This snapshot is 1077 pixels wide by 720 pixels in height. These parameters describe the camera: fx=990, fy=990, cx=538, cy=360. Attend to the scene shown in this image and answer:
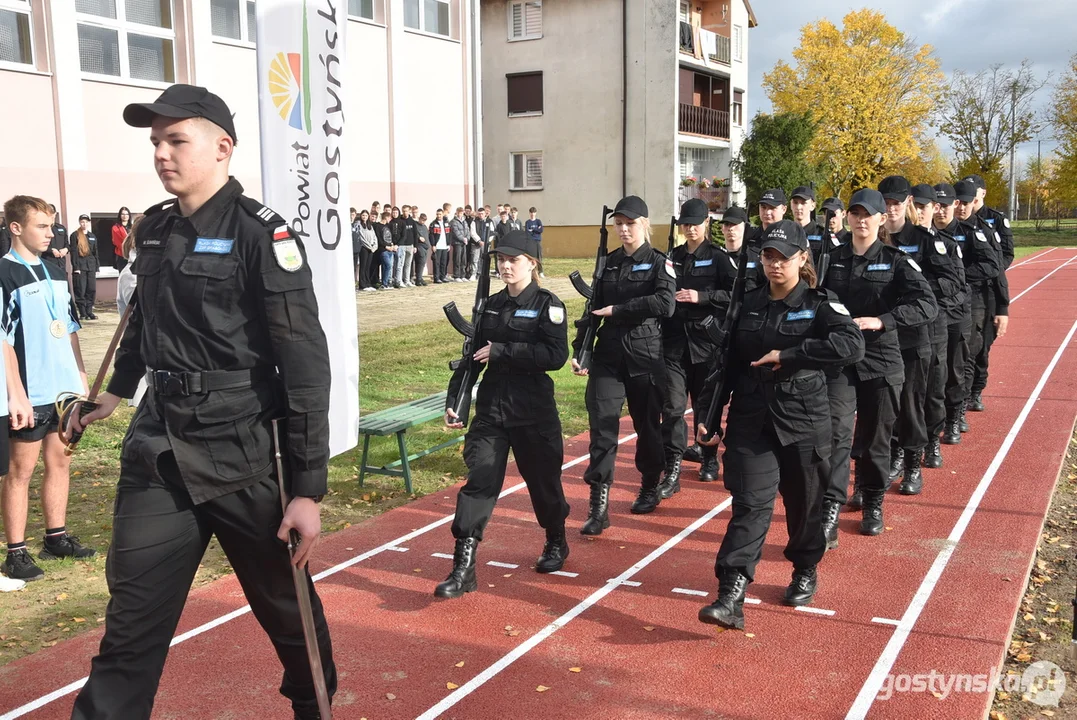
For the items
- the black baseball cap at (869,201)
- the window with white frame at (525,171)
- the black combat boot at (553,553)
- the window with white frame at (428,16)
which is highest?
the window with white frame at (428,16)

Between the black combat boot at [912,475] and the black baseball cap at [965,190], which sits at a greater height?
the black baseball cap at [965,190]

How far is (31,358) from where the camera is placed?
5.81 metres

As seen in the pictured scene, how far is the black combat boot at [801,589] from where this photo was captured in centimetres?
541

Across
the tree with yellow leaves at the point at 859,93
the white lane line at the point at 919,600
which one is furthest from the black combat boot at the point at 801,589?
the tree with yellow leaves at the point at 859,93

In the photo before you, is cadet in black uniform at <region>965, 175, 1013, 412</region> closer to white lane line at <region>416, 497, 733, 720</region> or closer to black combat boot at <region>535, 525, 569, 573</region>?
white lane line at <region>416, 497, 733, 720</region>

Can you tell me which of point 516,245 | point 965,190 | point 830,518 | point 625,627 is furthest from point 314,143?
point 965,190

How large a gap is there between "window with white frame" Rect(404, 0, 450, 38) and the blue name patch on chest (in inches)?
985

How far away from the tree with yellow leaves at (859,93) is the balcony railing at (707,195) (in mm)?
7600

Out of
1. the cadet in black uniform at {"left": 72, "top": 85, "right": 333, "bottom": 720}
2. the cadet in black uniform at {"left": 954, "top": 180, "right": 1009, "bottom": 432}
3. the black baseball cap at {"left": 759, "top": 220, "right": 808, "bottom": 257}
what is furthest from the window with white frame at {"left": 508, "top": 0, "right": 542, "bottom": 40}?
the cadet in black uniform at {"left": 72, "top": 85, "right": 333, "bottom": 720}

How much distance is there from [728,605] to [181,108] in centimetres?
341

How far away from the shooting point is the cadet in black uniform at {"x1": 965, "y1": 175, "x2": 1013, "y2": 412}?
9773mm

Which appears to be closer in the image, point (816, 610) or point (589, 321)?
point (816, 610)

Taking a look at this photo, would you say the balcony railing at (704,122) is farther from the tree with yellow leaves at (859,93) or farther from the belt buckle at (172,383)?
the belt buckle at (172,383)

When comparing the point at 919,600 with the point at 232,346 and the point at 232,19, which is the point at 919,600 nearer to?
the point at 232,346
